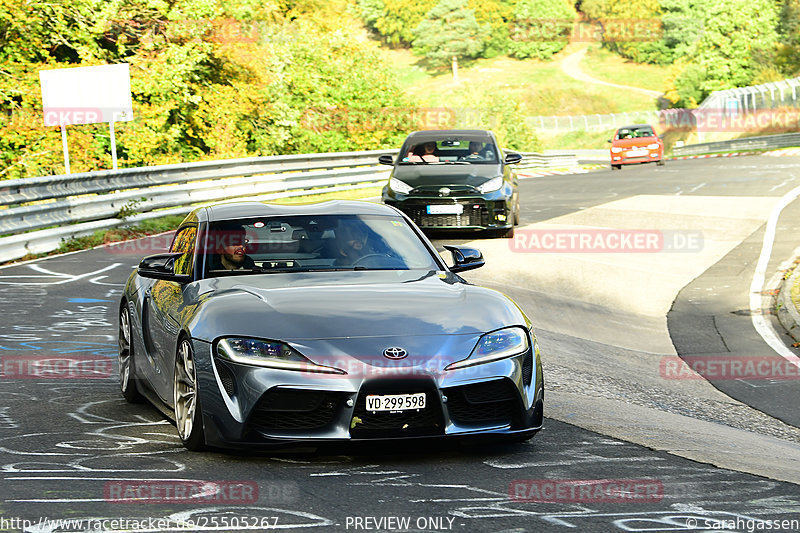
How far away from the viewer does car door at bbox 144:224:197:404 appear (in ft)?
21.7

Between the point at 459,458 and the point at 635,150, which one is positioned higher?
the point at 459,458

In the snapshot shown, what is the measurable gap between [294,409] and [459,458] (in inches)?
36.7

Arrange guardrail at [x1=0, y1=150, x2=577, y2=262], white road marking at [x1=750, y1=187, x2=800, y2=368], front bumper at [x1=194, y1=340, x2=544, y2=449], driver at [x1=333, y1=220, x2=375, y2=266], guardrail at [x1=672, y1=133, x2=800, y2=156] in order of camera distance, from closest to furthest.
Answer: front bumper at [x1=194, y1=340, x2=544, y2=449] < driver at [x1=333, y1=220, x2=375, y2=266] < white road marking at [x1=750, y1=187, x2=800, y2=368] < guardrail at [x1=0, y1=150, x2=577, y2=262] < guardrail at [x1=672, y1=133, x2=800, y2=156]

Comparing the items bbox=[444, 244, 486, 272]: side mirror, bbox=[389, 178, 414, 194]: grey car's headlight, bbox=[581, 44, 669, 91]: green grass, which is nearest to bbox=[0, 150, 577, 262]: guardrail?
bbox=[389, 178, 414, 194]: grey car's headlight

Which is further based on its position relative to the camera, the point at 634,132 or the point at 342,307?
the point at 634,132

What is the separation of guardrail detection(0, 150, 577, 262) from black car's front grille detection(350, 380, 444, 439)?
41.7 feet

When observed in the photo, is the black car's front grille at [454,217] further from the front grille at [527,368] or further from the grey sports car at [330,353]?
the front grille at [527,368]

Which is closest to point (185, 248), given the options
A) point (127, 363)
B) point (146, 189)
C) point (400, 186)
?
point (127, 363)

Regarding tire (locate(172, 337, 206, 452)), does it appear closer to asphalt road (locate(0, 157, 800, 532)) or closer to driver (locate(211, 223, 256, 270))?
asphalt road (locate(0, 157, 800, 532))

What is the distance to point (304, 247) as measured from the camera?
23.6 feet

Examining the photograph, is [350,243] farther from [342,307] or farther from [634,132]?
[634,132]

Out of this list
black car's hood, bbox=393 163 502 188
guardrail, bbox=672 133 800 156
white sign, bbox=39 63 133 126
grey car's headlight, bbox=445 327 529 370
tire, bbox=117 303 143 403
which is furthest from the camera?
guardrail, bbox=672 133 800 156

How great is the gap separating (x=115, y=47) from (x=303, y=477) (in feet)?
102

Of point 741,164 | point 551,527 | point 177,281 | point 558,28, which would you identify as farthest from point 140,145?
point 558,28
